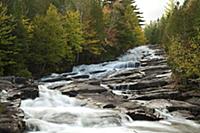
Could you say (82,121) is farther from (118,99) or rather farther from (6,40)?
(6,40)

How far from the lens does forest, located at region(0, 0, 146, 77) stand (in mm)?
35188

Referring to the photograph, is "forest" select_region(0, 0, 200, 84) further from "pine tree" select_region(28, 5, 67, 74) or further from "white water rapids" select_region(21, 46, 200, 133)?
"white water rapids" select_region(21, 46, 200, 133)

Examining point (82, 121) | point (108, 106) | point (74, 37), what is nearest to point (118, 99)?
point (108, 106)

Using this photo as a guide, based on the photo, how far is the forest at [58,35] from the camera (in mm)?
35188

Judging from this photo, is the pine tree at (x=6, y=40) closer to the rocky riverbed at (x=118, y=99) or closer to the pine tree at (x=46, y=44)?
the pine tree at (x=46, y=44)

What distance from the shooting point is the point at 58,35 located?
134 feet

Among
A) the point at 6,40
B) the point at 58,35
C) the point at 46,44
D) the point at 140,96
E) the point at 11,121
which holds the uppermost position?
the point at 58,35

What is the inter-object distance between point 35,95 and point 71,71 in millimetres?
20808

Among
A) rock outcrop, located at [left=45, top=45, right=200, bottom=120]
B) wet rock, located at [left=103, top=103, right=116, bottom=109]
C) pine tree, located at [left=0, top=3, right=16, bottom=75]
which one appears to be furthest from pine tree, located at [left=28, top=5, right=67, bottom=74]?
wet rock, located at [left=103, top=103, right=116, bottom=109]

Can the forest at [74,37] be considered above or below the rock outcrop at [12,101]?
above

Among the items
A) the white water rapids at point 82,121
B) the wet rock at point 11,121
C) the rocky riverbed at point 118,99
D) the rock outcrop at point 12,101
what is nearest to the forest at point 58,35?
the rock outcrop at point 12,101

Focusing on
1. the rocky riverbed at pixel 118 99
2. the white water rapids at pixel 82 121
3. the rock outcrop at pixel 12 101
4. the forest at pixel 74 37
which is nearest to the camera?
the rock outcrop at pixel 12 101

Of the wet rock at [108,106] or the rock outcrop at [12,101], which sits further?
the wet rock at [108,106]

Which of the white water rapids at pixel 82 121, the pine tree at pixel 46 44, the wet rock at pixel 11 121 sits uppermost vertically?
the pine tree at pixel 46 44
